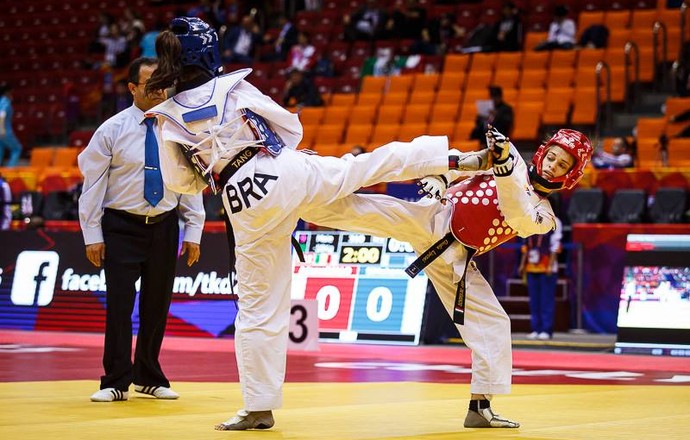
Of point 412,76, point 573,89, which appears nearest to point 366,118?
point 412,76

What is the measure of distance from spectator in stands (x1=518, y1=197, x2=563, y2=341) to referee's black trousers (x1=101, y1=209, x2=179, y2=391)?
6.65 metres

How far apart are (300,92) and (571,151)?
13997 mm

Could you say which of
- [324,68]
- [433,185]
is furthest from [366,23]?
[433,185]

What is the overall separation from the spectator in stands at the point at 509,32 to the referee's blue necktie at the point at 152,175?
41.7ft

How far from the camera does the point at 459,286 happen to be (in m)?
5.46

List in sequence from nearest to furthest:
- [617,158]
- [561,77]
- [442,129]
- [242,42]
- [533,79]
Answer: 1. [617,158]
2. [442,129]
3. [561,77]
4. [533,79]
5. [242,42]

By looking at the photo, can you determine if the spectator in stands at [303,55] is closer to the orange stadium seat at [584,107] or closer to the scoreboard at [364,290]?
the orange stadium seat at [584,107]

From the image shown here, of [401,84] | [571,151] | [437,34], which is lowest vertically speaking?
[571,151]

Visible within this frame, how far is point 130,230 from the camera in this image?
6.70 meters

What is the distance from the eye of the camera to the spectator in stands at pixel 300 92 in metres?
18.9

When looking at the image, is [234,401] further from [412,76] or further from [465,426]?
[412,76]

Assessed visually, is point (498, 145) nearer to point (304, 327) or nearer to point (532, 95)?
point (304, 327)

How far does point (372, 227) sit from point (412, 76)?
13.7m

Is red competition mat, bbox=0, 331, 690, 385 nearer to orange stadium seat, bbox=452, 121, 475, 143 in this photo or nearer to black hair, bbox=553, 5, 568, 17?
orange stadium seat, bbox=452, 121, 475, 143
